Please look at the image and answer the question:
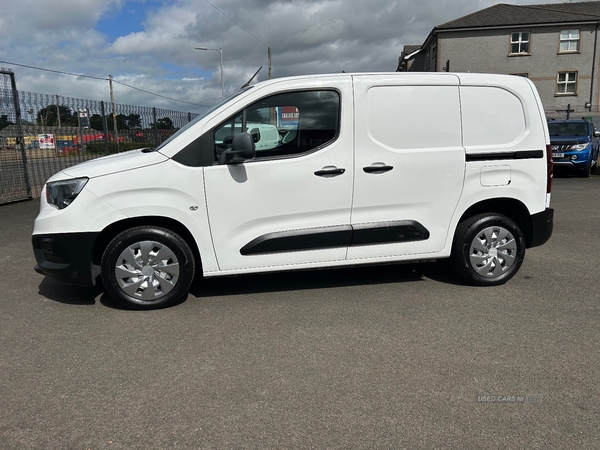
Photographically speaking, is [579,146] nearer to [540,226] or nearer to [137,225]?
[540,226]

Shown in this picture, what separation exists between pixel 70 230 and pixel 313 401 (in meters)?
2.51

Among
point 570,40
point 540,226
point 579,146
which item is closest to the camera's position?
point 540,226

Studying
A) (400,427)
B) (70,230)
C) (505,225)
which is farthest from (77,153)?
(400,427)

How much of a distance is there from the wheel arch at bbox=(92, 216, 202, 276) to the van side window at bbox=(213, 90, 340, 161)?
869 mm

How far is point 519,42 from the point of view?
34.9 metres

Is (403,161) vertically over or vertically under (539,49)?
under

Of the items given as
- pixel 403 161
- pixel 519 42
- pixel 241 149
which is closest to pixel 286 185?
pixel 241 149

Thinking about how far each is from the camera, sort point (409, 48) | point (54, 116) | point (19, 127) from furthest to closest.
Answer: point (409, 48) → point (54, 116) → point (19, 127)

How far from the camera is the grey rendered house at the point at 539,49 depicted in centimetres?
3388

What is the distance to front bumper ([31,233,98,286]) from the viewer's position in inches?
156

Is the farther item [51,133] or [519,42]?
[519,42]

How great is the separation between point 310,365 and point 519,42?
38.3 metres

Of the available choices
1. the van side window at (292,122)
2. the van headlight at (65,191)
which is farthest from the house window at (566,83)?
the van headlight at (65,191)

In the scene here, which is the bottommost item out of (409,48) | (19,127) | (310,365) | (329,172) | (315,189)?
(310,365)
